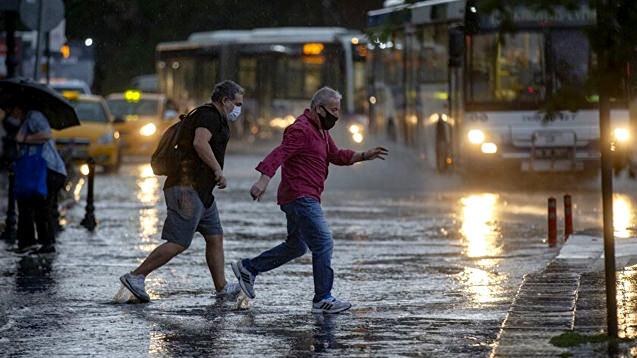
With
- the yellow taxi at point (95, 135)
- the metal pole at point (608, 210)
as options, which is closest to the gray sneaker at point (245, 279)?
the metal pole at point (608, 210)

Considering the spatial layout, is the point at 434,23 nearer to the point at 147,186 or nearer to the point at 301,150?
the point at 147,186

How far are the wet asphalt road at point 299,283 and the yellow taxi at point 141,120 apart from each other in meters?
15.5

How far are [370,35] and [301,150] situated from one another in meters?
1.77

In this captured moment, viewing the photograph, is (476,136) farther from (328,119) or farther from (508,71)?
(328,119)

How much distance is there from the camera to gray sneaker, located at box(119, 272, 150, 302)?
12953 millimetres

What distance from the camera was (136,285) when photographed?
13.0m

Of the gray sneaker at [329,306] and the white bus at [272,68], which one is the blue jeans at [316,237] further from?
the white bus at [272,68]

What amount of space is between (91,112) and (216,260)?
23.2m

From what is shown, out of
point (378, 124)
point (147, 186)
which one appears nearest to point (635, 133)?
point (147, 186)

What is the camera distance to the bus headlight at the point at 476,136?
29.3 meters

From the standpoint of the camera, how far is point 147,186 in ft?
99.6

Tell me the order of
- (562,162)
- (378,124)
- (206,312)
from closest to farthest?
(206,312), (562,162), (378,124)

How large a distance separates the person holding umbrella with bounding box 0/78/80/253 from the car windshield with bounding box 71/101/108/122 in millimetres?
18337

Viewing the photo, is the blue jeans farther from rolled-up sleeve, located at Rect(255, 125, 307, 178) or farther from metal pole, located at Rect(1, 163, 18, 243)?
metal pole, located at Rect(1, 163, 18, 243)
